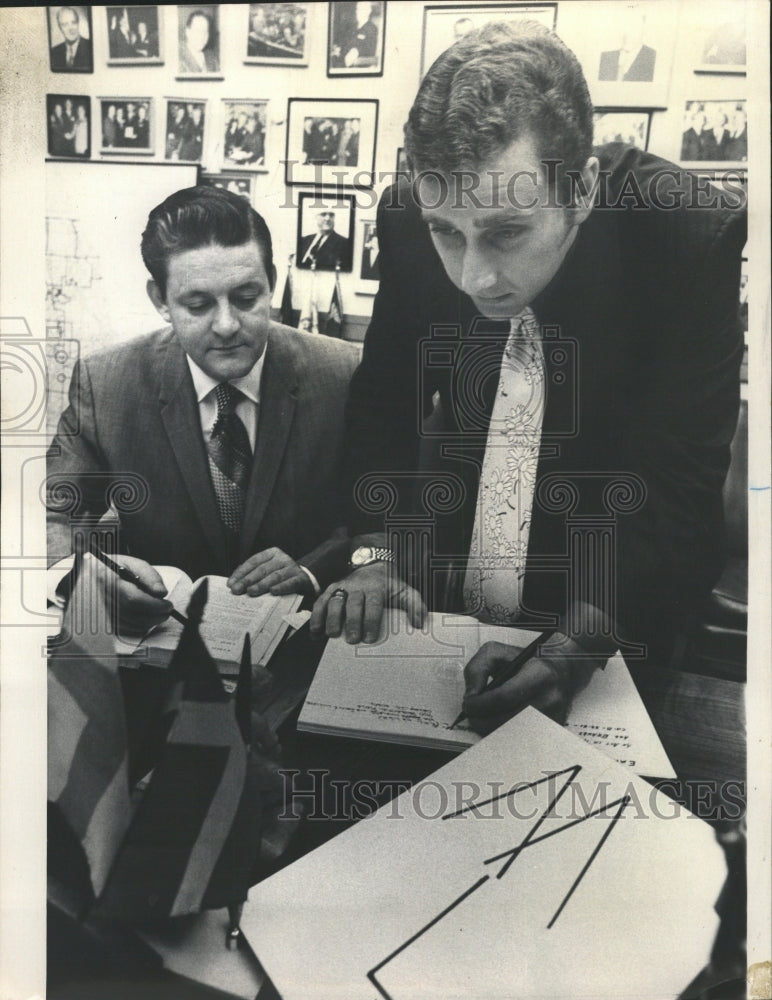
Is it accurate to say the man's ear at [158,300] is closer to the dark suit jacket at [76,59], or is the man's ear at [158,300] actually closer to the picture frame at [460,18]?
the dark suit jacket at [76,59]

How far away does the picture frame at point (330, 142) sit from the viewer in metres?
1.77

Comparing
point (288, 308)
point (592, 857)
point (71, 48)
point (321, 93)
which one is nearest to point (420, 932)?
point (592, 857)

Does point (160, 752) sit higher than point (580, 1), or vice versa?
point (580, 1)

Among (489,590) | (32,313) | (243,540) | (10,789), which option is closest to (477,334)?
(489,590)

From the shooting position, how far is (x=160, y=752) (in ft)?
5.89

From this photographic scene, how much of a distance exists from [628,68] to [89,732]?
178 centimetres

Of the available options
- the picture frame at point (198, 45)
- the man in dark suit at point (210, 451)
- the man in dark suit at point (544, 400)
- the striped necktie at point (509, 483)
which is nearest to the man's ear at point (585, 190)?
the man in dark suit at point (544, 400)

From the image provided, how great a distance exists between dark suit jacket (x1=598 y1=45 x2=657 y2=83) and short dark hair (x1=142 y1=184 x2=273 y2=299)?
76cm

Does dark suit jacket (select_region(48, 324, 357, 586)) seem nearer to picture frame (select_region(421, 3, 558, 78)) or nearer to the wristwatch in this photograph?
the wristwatch

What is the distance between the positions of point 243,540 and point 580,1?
1.31 m

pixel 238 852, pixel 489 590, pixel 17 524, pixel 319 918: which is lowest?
pixel 319 918

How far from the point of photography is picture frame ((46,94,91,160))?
1804 mm

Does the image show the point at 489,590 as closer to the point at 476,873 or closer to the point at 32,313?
the point at 476,873

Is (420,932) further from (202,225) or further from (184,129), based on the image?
(184,129)
